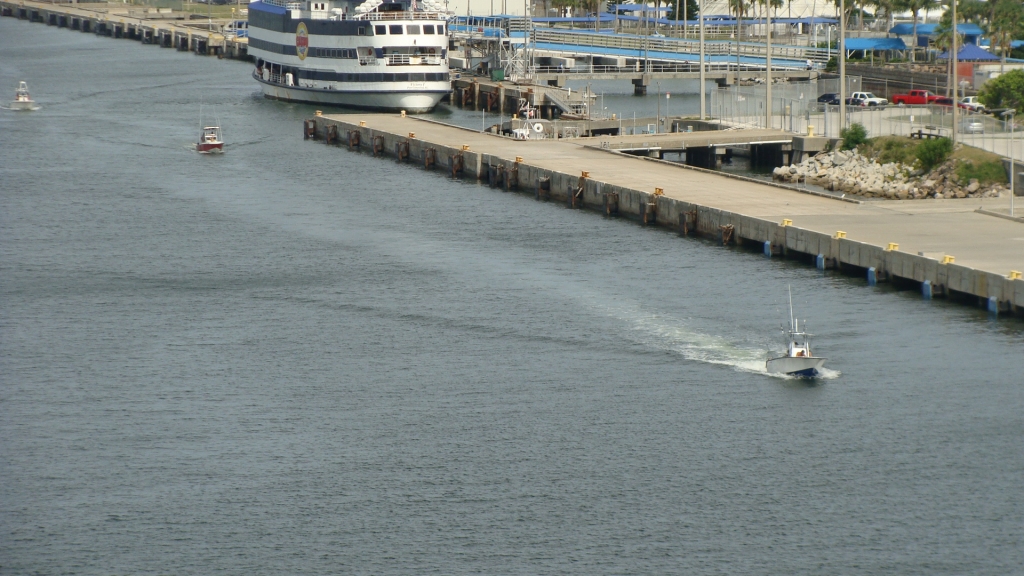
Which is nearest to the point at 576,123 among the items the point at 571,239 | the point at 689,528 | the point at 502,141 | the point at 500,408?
the point at 502,141

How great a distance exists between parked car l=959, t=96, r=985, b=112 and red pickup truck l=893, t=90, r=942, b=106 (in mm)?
4026

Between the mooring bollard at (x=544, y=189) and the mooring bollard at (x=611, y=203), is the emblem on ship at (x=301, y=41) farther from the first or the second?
the mooring bollard at (x=611, y=203)

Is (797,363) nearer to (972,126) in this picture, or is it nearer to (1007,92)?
(972,126)

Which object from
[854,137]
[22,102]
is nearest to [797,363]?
[854,137]

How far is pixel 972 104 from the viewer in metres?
102

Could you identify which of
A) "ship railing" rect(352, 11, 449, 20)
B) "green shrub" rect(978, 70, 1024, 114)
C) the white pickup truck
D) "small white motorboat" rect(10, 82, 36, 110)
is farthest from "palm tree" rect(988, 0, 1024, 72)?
"small white motorboat" rect(10, 82, 36, 110)

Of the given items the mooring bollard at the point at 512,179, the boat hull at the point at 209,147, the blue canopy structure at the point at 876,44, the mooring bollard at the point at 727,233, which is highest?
the blue canopy structure at the point at 876,44

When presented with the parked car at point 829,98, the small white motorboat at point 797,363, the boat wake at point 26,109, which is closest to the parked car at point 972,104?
the parked car at point 829,98

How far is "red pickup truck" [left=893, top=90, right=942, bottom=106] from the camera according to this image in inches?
4326

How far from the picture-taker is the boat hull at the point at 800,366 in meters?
49.7

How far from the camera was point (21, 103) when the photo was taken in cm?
13512

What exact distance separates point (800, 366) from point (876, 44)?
103364 millimetres

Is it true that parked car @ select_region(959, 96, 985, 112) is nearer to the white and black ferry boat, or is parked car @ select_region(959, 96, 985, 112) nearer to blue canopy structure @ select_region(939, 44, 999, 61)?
blue canopy structure @ select_region(939, 44, 999, 61)

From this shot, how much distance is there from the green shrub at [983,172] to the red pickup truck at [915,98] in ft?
99.1
